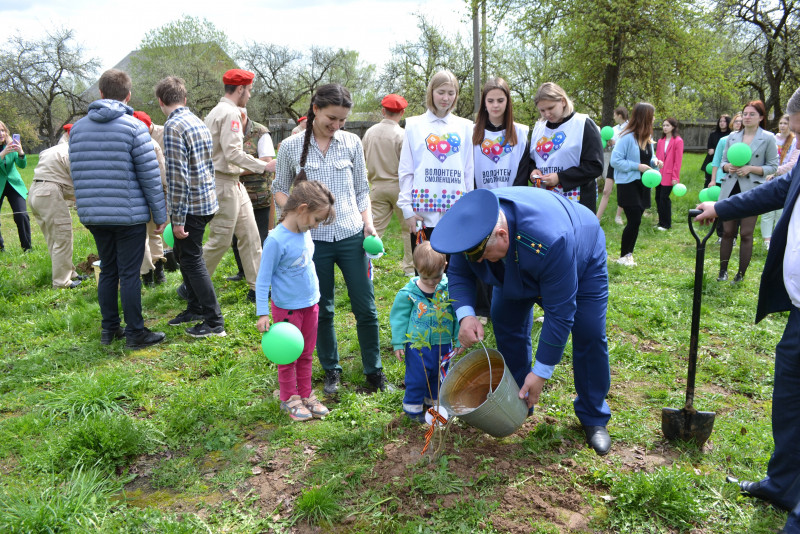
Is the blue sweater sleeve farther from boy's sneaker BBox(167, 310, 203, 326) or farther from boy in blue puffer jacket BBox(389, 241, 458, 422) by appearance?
boy's sneaker BBox(167, 310, 203, 326)

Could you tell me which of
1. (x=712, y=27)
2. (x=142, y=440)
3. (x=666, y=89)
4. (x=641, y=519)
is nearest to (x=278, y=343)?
(x=142, y=440)

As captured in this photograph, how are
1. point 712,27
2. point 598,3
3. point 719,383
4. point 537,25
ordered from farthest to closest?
point 712,27 < point 537,25 < point 598,3 < point 719,383

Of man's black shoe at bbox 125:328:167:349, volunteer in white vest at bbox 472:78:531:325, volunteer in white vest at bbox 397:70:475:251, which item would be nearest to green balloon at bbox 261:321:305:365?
volunteer in white vest at bbox 397:70:475:251

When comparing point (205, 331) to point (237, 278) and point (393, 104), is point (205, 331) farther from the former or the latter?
point (393, 104)

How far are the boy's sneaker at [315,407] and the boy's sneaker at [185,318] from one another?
7.17 feet

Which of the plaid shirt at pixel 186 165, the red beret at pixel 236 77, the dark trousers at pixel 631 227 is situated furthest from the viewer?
the dark trousers at pixel 631 227

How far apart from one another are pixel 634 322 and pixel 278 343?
11.5ft

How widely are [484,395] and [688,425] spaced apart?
3.91 ft

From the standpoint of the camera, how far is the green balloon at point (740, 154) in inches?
239

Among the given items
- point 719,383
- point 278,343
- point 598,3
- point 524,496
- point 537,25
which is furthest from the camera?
point 537,25

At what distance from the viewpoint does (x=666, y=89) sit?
1551 cm

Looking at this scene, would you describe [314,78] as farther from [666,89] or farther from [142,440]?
[142,440]

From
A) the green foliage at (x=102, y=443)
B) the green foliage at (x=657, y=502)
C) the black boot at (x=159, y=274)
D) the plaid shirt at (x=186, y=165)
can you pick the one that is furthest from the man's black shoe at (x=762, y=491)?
the black boot at (x=159, y=274)

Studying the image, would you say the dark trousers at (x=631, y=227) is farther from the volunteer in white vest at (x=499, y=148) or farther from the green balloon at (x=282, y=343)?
the green balloon at (x=282, y=343)
